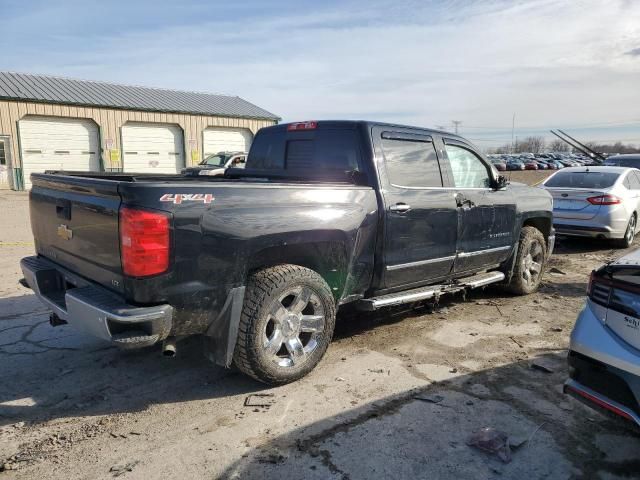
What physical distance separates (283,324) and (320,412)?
70cm

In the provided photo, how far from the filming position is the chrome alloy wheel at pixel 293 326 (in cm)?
382

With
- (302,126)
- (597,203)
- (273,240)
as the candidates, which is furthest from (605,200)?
(273,240)

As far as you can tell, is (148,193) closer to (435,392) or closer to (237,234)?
(237,234)

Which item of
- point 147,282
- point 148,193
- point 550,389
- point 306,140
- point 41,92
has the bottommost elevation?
point 550,389

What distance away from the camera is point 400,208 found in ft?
14.8

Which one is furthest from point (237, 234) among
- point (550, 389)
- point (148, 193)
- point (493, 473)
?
point (550, 389)

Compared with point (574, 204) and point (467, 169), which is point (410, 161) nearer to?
point (467, 169)

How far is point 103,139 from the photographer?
24.7 metres

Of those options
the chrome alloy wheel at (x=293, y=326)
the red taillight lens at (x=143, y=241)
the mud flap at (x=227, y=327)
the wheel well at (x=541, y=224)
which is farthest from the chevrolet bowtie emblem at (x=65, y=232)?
the wheel well at (x=541, y=224)

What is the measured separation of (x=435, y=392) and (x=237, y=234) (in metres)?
1.84

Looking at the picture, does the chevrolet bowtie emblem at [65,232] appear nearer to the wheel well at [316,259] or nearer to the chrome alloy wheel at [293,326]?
the wheel well at [316,259]

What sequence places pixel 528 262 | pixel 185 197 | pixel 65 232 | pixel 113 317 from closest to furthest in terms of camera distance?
pixel 113 317 < pixel 185 197 < pixel 65 232 < pixel 528 262

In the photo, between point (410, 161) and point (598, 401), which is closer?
point (598, 401)

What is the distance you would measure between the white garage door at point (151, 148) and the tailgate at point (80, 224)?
22.4m
